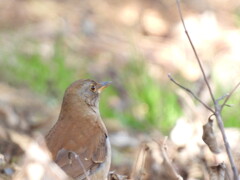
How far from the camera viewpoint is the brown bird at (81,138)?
16.4 ft

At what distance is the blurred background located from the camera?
727 centimetres

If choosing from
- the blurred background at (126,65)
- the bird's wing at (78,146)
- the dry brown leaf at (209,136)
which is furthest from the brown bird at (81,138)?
the dry brown leaf at (209,136)

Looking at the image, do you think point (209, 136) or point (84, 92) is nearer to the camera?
point (209, 136)

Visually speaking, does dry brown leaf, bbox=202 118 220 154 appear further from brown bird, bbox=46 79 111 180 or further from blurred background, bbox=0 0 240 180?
brown bird, bbox=46 79 111 180

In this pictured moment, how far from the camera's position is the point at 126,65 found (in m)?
10.3

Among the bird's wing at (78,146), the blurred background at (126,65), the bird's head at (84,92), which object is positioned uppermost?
the blurred background at (126,65)

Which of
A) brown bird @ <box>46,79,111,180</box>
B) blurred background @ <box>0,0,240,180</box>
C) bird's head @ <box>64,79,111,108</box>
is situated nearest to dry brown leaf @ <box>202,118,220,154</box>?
blurred background @ <box>0,0,240,180</box>

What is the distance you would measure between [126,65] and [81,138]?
16.7ft

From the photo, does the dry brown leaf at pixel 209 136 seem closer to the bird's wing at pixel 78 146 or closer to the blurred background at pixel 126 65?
the blurred background at pixel 126 65

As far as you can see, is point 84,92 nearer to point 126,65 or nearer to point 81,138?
point 81,138

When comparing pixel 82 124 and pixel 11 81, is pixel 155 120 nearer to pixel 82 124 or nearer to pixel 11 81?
pixel 11 81

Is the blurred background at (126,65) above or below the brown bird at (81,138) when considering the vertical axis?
above

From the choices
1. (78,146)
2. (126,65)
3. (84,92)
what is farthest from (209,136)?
(126,65)

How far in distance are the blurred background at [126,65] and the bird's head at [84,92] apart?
70 centimetres
